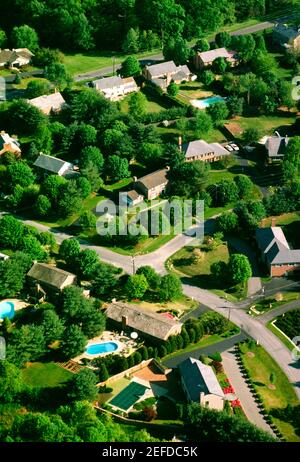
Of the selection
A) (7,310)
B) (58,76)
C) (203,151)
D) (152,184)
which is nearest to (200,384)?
(7,310)

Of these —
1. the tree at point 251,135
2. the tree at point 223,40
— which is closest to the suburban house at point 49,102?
the tree at point 251,135

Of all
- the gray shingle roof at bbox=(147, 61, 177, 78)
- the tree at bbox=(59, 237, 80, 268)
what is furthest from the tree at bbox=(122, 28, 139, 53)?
the tree at bbox=(59, 237, 80, 268)

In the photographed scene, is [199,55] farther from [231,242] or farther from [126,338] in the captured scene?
[126,338]

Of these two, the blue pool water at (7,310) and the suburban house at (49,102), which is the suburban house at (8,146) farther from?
the blue pool water at (7,310)

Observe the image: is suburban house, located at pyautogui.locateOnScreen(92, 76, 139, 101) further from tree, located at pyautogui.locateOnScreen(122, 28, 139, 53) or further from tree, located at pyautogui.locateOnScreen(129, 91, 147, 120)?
tree, located at pyautogui.locateOnScreen(122, 28, 139, 53)
